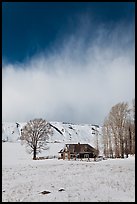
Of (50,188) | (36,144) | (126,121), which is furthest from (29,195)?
(36,144)

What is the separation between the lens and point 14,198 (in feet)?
20.7

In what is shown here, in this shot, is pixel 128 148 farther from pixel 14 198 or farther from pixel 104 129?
pixel 14 198

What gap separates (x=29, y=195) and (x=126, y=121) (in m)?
13.9

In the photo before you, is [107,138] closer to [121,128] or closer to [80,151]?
[121,128]

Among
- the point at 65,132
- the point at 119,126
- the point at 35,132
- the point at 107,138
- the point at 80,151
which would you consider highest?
the point at 119,126

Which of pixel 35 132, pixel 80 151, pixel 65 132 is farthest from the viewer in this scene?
pixel 65 132

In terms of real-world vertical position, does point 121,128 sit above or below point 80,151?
above

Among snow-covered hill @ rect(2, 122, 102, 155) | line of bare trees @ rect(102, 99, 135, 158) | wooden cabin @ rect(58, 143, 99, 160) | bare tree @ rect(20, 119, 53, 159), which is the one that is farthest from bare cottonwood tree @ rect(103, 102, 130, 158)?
snow-covered hill @ rect(2, 122, 102, 155)

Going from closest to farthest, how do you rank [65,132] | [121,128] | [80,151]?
[121,128], [80,151], [65,132]

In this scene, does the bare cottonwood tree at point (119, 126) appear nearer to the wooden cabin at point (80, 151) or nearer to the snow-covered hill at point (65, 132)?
the wooden cabin at point (80, 151)

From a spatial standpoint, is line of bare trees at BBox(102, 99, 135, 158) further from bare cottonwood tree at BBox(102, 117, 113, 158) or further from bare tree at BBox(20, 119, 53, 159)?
bare tree at BBox(20, 119, 53, 159)

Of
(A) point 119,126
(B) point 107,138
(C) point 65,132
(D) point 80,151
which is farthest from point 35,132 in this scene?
(C) point 65,132

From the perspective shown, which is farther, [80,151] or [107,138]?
[80,151]

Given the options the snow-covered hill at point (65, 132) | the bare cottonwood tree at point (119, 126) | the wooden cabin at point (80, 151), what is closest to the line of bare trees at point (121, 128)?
the bare cottonwood tree at point (119, 126)
